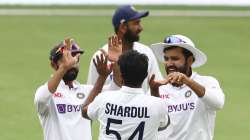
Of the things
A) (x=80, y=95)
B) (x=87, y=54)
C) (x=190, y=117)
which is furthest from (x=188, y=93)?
(x=87, y=54)

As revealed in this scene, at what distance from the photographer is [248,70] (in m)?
15.0

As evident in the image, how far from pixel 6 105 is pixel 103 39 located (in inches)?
182

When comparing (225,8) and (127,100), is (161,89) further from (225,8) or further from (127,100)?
(225,8)

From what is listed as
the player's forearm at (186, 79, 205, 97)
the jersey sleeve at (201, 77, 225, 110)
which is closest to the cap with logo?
the jersey sleeve at (201, 77, 225, 110)

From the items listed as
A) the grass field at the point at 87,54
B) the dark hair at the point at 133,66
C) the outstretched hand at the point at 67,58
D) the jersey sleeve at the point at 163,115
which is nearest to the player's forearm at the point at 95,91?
the outstretched hand at the point at 67,58

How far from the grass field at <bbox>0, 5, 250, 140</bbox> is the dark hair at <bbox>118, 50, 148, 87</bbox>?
483 cm

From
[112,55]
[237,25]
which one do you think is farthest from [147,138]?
[237,25]

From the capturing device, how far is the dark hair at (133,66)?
22.0 feet

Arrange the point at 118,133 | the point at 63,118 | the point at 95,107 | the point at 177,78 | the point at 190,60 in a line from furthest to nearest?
the point at 63,118 → the point at 190,60 → the point at 177,78 → the point at 95,107 → the point at 118,133

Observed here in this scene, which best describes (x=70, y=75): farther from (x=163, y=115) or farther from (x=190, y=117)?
(x=163, y=115)

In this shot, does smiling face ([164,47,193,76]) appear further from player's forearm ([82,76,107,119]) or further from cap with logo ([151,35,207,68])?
player's forearm ([82,76,107,119])

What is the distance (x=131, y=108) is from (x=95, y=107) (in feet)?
1.06

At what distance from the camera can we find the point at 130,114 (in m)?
6.76

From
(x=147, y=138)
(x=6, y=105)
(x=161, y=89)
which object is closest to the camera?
(x=147, y=138)
